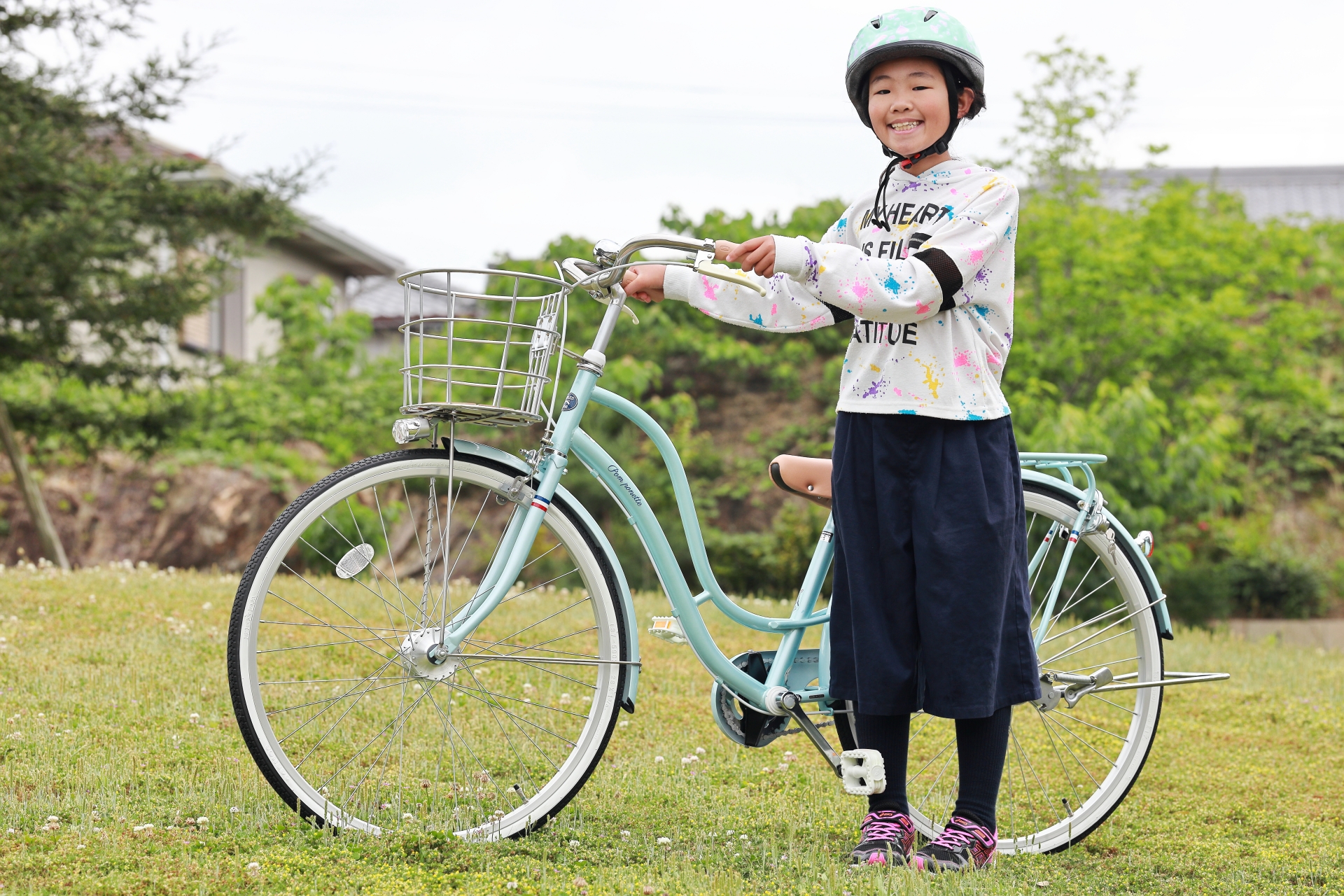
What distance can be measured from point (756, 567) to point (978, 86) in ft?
21.9

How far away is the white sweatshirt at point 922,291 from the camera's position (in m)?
2.28

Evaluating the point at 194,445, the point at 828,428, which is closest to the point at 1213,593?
the point at 828,428

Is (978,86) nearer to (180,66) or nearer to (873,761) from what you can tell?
(873,761)

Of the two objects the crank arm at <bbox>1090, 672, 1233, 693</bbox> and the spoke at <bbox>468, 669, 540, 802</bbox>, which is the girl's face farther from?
the spoke at <bbox>468, 669, 540, 802</bbox>

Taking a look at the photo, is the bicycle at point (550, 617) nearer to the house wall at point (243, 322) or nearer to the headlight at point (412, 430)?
the headlight at point (412, 430)

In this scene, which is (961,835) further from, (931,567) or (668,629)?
(668,629)

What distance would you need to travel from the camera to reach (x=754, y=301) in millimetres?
2602

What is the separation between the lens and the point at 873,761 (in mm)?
2443

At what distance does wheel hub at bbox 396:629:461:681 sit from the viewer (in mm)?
2365

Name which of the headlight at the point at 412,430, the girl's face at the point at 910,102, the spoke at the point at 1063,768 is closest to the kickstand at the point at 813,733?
the spoke at the point at 1063,768

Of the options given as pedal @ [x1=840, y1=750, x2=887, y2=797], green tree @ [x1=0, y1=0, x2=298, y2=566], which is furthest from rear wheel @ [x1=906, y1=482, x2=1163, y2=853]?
green tree @ [x1=0, y1=0, x2=298, y2=566]

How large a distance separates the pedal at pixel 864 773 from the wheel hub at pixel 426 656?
85 cm

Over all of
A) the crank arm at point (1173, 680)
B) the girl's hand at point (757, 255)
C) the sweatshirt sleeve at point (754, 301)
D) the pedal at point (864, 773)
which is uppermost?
the girl's hand at point (757, 255)

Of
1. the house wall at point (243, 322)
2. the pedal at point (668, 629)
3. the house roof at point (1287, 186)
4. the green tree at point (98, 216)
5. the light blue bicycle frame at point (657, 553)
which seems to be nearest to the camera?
the light blue bicycle frame at point (657, 553)
